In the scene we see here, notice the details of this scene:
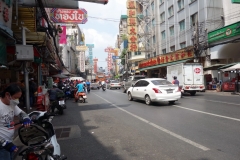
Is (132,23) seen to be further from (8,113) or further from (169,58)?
(8,113)

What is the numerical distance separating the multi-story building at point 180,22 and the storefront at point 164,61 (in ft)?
0.46

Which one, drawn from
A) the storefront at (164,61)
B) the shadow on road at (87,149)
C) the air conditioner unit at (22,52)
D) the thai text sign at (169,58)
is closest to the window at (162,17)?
the storefront at (164,61)

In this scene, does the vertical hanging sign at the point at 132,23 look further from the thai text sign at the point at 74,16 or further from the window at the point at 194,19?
the thai text sign at the point at 74,16

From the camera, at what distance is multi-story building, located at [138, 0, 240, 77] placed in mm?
23641

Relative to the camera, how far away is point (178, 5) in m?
30.0

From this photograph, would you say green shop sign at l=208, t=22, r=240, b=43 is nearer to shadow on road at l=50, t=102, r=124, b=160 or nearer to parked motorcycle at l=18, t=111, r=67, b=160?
shadow on road at l=50, t=102, r=124, b=160

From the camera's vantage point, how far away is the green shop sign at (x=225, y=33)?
18.6 m

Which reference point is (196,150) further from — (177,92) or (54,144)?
(177,92)

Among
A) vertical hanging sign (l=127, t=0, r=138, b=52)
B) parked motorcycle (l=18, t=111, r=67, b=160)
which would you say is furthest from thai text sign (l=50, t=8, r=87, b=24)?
vertical hanging sign (l=127, t=0, r=138, b=52)

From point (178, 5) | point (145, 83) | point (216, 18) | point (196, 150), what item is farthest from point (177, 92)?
point (178, 5)

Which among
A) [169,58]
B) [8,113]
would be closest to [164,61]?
[169,58]

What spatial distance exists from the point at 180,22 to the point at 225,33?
10.5m

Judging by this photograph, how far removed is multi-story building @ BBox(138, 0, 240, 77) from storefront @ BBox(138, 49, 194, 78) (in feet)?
0.46

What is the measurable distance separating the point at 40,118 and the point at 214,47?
22733mm
